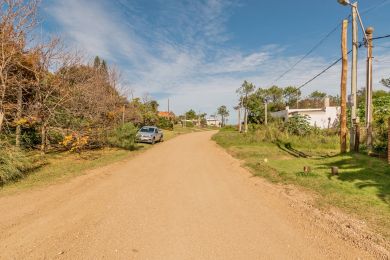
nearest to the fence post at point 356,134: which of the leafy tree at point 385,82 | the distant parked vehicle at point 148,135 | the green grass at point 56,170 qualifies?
the green grass at point 56,170

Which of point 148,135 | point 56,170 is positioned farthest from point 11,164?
point 148,135

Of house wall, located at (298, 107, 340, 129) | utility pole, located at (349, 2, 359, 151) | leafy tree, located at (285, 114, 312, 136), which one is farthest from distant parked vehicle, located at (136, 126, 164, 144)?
house wall, located at (298, 107, 340, 129)

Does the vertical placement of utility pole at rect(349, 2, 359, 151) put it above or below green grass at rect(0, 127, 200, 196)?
above

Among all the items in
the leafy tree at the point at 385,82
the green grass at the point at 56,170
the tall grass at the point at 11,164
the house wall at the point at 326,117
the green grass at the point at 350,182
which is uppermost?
the leafy tree at the point at 385,82

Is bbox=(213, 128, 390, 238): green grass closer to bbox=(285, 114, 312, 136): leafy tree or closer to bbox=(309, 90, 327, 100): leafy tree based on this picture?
bbox=(285, 114, 312, 136): leafy tree

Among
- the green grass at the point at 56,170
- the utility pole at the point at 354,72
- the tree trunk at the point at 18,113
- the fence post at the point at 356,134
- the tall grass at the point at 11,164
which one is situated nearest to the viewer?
the green grass at the point at 56,170

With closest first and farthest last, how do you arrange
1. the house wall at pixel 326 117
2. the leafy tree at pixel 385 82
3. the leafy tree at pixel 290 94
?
the house wall at pixel 326 117 < the leafy tree at pixel 385 82 < the leafy tree at pixel 290 94

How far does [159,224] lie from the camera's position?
18.6 ft

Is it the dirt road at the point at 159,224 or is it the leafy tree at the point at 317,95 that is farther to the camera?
the leafy tree at the point at 317,95

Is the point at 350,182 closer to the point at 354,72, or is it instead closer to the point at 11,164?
the point at 354,72

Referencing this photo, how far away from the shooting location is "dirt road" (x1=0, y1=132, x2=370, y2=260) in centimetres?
449

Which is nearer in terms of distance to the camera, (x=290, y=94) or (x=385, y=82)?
(x=385, y=82)

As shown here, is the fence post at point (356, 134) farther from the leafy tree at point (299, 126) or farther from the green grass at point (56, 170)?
the green grass at point (56, 170)

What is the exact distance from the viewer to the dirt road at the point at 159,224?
177 inches
